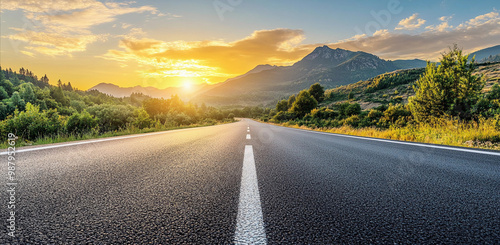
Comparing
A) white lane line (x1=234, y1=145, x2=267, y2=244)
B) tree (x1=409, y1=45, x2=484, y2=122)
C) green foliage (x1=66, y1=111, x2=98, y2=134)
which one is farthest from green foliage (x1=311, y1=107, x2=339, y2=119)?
white lane line (x1=234, y1=145, x2=267, y2=244)

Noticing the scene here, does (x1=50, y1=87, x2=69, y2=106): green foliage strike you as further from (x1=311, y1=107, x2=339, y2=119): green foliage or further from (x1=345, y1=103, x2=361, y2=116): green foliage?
(x1=345, y1=103, x2=361, y2=116): green foliage

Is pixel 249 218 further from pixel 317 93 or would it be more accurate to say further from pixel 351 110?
pixel 317 93

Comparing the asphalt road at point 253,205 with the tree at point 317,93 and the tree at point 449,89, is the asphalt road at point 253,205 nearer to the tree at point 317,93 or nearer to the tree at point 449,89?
the tree at point 449,89

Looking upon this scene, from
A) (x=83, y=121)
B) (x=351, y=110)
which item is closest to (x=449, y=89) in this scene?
(x=83, y=121)

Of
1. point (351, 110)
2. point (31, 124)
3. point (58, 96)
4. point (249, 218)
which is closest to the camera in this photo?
point (249, 218)

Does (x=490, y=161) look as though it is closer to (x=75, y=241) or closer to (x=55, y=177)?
(x=75, y=241)

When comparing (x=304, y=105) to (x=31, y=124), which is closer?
(x=31, y=124)

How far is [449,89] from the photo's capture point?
1190 cm

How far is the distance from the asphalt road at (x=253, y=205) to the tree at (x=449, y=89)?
36.5 ft

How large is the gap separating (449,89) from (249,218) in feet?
49.7

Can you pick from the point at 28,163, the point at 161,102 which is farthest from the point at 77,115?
the point at 161,102

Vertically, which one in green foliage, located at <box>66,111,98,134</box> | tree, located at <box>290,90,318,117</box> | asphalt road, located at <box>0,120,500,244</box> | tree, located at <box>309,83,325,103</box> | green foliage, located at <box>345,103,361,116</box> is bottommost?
asphalt road, located at <box>0,120,500,244</box>

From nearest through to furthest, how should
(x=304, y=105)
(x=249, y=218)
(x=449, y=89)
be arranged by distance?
1. (x=249, y=218)
2. (x=449, y=89)
3. (x=304, y=105)

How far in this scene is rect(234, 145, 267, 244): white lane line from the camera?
124 cm
